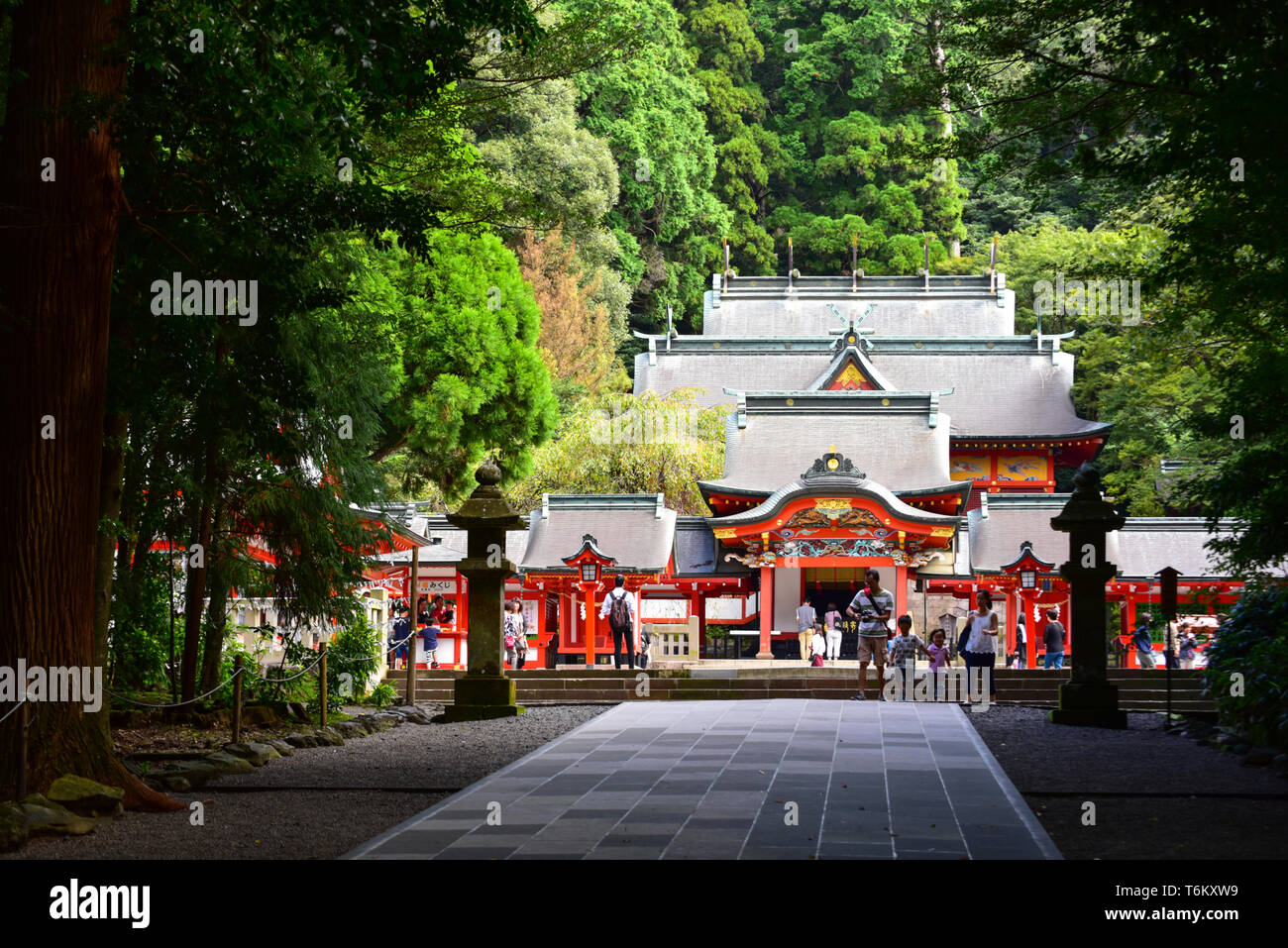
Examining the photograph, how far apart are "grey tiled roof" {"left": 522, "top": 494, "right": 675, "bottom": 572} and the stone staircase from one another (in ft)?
30.4

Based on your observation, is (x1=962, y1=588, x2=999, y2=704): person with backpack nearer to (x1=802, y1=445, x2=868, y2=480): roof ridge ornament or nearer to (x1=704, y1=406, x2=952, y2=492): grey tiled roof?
(x1=802, y1=445, x2=868, y2=480): roof ridge ornament

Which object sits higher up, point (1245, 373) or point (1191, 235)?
point (1191, 235)

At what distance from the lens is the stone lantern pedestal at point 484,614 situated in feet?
48.6

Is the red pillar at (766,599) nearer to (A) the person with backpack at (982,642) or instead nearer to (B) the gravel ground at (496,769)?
(A) the person with backpack at (982,642)

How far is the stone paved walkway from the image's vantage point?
23.3 feet

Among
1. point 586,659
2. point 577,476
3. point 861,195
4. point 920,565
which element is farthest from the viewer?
point 861,195

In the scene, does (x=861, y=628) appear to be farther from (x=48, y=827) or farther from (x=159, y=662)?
(x=48, y=827)

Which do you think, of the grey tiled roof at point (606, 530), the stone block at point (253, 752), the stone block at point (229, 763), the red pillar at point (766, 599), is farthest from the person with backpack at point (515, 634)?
the stone block at point (229, 763)

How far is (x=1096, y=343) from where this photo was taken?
39719 mm

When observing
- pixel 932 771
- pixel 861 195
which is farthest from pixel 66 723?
pixel 861 195

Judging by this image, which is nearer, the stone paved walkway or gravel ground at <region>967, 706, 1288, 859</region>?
the stone paved walkway

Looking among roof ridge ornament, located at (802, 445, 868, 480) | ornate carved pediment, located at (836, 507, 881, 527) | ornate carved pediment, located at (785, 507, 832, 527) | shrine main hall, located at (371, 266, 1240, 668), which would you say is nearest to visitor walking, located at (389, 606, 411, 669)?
shrine main hall, located at (371, 266, 1240, 668)

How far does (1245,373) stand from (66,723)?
35.4 feet

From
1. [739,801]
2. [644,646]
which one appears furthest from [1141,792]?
[644,646]
